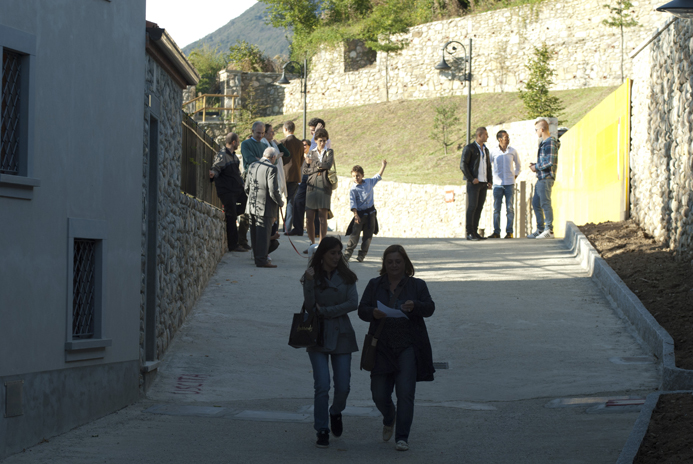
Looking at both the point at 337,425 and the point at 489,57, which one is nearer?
the point at 337,425

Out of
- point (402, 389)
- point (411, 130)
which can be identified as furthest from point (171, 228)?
point (411, 130)

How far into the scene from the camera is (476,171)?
1542cm

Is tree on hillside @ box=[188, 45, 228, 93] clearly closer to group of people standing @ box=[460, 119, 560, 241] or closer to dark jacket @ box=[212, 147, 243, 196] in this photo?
group of people standing @ box=[460, 119, 560, 241]

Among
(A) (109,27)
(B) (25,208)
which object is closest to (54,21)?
(A) (109,27)

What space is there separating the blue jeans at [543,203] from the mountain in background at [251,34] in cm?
13002

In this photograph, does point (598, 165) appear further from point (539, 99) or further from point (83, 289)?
point (539, 99)

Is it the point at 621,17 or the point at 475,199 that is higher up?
the point at 621,17

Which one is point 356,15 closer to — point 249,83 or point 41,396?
point 249,83

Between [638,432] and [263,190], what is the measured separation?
26.0ft

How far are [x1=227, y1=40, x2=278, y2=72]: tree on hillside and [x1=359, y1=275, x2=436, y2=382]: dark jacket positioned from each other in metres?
46.6

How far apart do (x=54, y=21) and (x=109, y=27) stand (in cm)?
84

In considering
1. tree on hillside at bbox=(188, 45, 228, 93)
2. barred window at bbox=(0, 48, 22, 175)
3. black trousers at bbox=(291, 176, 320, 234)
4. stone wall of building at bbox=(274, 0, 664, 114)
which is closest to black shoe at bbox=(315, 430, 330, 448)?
barred window at bbox=(0, 48, 22, 175)

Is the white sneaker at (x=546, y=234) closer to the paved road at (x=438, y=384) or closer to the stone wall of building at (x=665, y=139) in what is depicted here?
the stone wall of building at (x=665, y=139)

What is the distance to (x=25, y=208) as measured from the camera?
550 centimetres
